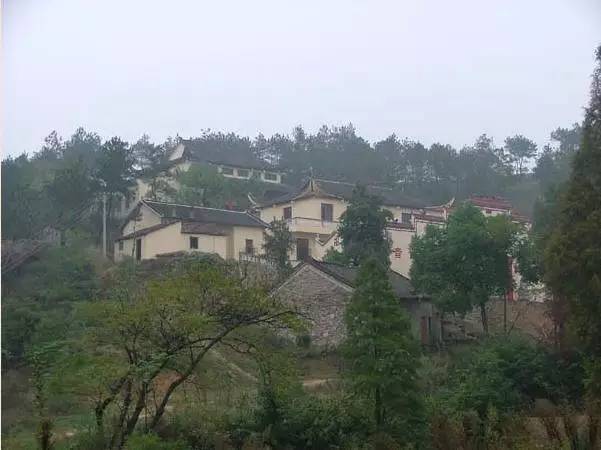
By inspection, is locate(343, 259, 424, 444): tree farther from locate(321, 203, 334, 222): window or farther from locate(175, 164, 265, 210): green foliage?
locate(175, 164, 265, 210): green foliage

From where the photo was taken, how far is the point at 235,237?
72.3ft

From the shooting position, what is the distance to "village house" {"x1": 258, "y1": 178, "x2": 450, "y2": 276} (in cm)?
2206

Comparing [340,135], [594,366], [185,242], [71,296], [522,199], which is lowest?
[594,366]

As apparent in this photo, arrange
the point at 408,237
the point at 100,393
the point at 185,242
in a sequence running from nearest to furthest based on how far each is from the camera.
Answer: the point at 100,393, the point at 185,242, the point at 408,237

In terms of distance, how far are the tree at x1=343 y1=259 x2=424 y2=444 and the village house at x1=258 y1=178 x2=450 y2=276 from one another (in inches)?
470

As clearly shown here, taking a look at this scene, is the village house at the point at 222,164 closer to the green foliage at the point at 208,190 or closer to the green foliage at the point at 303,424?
the green foliage at the point at 208,190

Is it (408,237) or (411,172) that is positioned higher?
(411,172)

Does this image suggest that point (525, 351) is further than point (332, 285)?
No

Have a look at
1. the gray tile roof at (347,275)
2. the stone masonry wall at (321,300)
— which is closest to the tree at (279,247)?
the gray tile roof at (347,275)

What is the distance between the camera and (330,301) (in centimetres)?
1570

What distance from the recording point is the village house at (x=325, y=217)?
22062mm

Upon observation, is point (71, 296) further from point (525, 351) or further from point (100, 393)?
point (525, 351)

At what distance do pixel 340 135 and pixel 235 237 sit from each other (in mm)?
16653

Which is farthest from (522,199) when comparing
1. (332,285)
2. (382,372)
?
(382,372)
